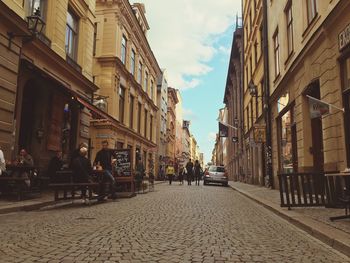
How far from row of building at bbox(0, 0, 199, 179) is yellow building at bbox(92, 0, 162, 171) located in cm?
7

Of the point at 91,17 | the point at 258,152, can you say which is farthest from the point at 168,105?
the point at 91,17

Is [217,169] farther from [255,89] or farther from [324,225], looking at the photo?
[324,225]

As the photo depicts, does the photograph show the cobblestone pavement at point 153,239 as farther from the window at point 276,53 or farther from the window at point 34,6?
the window at point 276,53

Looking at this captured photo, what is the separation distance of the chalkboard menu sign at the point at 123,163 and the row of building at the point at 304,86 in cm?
690

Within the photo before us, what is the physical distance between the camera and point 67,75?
55.8ft

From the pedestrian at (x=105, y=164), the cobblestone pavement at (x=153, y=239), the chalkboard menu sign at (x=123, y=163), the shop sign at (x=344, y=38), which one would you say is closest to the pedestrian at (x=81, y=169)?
the pedestrian at (x=105, y=164)

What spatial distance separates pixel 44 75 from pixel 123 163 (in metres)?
5.23

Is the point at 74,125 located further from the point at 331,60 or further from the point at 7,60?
the point at 331,60

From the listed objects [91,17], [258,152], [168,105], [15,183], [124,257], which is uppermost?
[168,105]

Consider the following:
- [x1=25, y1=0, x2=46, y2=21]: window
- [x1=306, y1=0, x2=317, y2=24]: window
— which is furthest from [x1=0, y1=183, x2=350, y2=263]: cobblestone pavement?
[x1=25, y1=0, x2=46, y2=21]: window

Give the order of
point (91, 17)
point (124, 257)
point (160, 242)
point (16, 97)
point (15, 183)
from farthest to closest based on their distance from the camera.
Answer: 1. point (91, 17)
2. point (16, 97)
3. point (15, 183)
4. point (160, 242)
5. point (124, 257)

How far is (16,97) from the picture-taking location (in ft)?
42.9

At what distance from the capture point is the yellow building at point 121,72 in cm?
2677

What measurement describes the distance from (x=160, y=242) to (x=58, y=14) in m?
13.5
